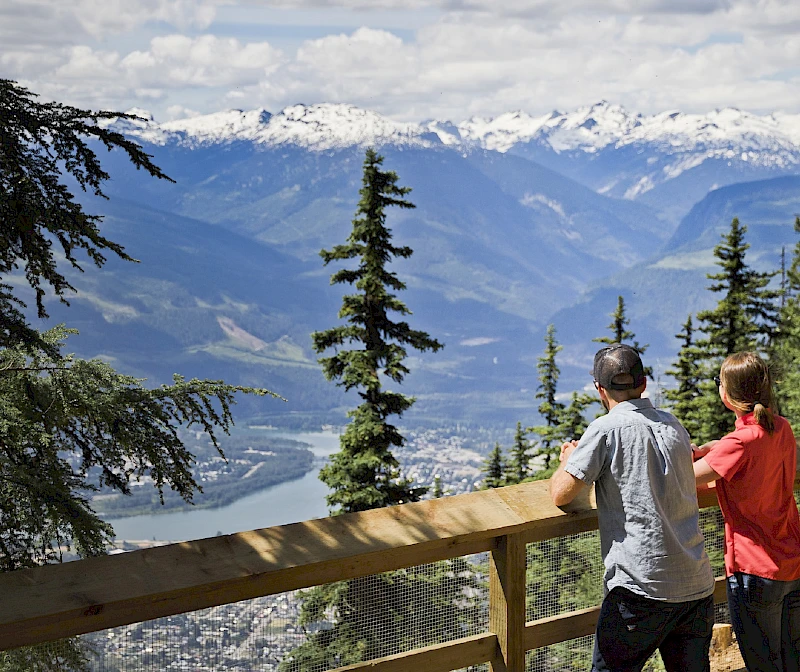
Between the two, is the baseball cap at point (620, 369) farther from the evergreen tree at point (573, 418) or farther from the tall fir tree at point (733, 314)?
the evergreen tree at point (573, 418)

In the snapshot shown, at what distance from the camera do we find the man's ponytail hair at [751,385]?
111 inches

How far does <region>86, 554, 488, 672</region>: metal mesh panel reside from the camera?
2289 millimetres

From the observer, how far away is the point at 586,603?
117 inches

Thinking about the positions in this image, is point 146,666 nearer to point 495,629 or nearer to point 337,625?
point 337,625

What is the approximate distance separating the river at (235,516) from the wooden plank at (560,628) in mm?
139681

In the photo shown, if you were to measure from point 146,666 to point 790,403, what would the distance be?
2362 cm

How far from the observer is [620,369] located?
262 cm

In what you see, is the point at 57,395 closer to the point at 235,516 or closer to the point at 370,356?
the point at 370,356

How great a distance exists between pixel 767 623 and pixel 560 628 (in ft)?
2.26

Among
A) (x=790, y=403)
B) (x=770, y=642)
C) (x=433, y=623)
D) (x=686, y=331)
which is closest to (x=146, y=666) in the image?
(x=433, y=623)

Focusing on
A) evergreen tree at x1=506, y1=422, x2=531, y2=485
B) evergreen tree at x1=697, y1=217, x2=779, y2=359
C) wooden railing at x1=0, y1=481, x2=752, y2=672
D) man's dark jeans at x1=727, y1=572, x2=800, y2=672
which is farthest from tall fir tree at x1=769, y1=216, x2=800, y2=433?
wooden railing at x1=0, y1=481, x2=752, y2=672

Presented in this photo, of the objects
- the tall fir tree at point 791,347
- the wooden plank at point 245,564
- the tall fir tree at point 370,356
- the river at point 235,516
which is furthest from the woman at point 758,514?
the river at point 235,516

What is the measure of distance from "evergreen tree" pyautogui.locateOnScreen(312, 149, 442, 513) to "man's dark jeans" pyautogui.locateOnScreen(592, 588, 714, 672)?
12696 millimetres

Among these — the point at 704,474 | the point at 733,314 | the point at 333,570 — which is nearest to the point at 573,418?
the point at 733,314
